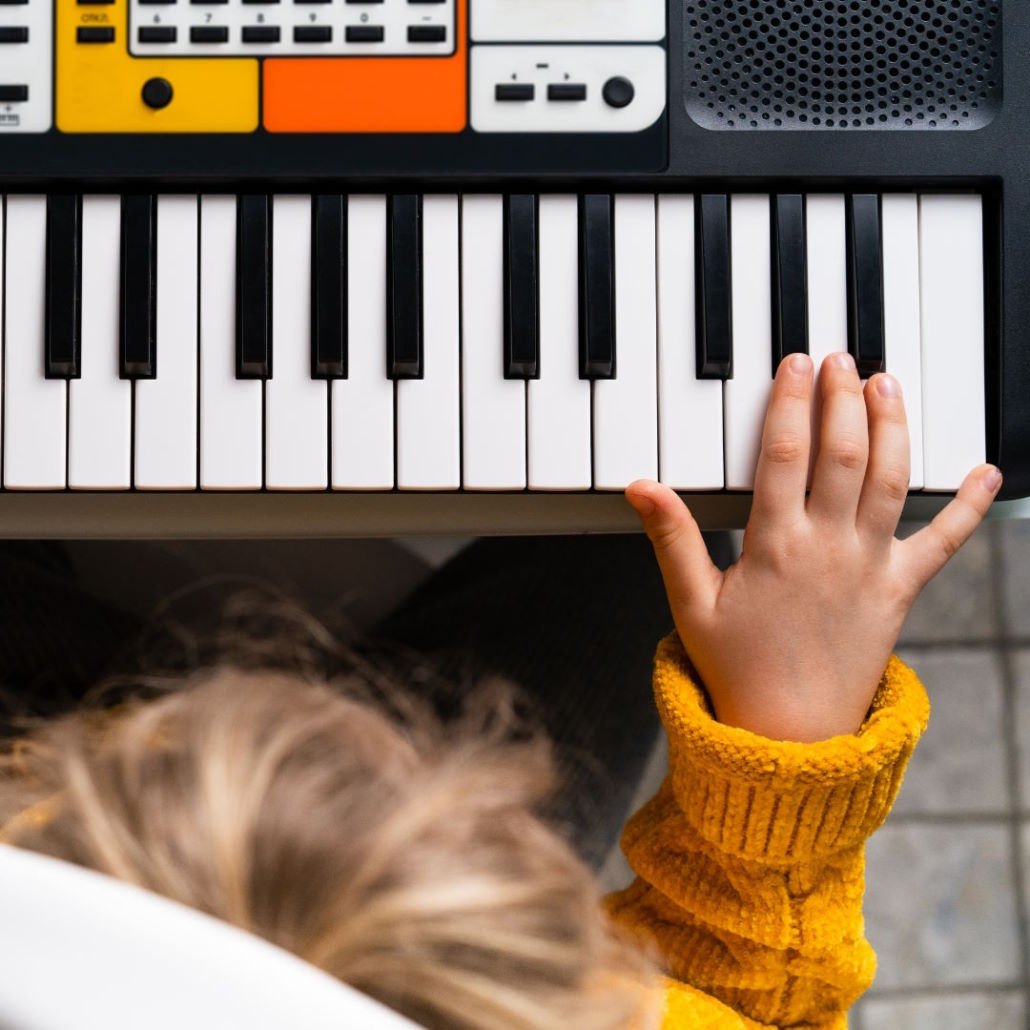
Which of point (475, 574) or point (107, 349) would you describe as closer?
point (107, 349)

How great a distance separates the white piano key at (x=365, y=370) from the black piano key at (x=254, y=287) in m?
0.05

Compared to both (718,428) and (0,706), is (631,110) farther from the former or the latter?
(0,706)

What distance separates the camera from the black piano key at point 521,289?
590 millimetres

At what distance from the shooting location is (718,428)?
603mm

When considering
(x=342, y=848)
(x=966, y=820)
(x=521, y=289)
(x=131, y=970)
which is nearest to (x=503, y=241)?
(x=521, y=289)

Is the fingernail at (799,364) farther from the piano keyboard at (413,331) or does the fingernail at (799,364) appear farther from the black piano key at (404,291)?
the black piano key at (404,291)

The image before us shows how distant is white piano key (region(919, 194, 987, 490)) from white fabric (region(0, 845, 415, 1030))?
50 cm

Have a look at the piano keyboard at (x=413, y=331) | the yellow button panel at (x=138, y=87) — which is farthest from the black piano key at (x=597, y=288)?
the yellow button panel at (x=138, y=87)

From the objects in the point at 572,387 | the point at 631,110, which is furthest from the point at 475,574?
the point at 631,110

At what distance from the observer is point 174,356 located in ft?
1.96

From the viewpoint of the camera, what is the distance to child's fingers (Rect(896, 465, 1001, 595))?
606 millimetres

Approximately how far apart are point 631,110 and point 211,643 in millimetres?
547

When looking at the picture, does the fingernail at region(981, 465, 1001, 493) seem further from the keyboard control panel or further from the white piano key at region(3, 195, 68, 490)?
the white piano key at region(3, 195, 68, 490)

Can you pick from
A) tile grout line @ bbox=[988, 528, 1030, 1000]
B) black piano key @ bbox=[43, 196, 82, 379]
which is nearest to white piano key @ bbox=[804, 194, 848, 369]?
black piano key @ bbox=[43, 196, 82, 379]
